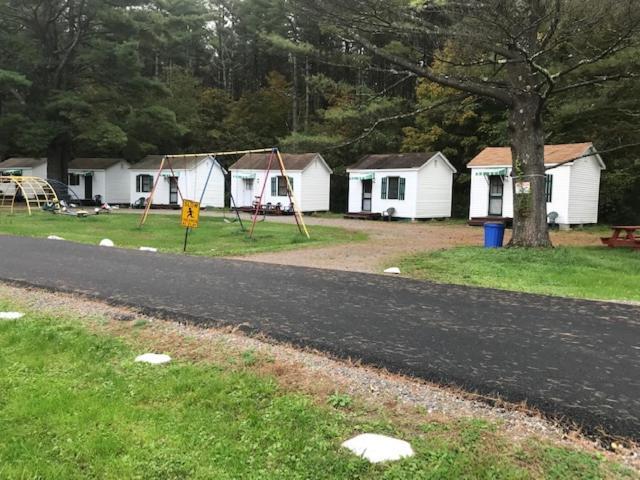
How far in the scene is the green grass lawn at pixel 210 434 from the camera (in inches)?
114

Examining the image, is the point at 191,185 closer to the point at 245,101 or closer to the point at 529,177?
the point at 245,101

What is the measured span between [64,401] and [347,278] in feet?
17.7

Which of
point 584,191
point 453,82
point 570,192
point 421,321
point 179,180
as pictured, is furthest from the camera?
point 179,180

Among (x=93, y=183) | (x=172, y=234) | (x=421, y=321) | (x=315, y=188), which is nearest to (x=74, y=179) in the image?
(x=93, y=183)

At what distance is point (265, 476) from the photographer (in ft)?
9.37

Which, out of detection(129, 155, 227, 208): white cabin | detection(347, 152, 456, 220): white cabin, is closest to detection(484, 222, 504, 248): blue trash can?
detection(347, 152, 456, 220): white cabin

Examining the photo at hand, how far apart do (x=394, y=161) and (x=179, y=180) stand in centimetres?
1299

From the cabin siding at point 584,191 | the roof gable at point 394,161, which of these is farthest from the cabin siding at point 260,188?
the cabin siding at point 584,191

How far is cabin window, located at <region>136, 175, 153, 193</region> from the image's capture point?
3497 centimetres

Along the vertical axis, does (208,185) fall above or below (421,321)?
above

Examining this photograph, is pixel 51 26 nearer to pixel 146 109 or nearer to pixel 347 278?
pixel 146 109

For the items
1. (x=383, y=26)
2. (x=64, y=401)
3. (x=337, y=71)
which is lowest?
(x=64, y=401)

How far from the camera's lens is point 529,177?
13.1m

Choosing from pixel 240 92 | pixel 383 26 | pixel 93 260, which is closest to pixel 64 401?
pixel 93 260
